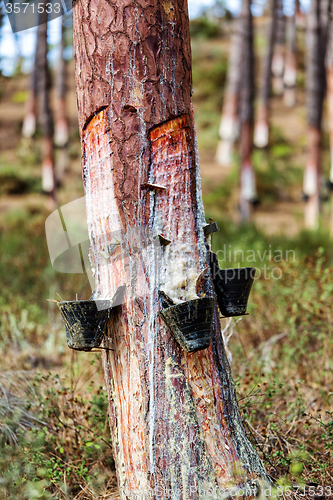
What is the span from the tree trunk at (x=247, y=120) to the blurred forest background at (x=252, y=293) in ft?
0.10

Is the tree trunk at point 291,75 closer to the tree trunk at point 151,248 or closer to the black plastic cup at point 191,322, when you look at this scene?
the tree trunk at point 151,248

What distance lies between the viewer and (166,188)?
5.46 feet

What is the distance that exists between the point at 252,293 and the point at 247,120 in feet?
18.2

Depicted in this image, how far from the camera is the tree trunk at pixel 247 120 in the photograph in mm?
8812

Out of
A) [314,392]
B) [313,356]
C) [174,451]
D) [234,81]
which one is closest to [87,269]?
[174,451]

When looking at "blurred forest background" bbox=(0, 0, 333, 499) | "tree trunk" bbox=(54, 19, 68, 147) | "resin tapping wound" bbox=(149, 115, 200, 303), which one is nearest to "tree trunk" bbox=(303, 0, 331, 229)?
"blurred forest background" bbox=(0, 0, 333, 499)

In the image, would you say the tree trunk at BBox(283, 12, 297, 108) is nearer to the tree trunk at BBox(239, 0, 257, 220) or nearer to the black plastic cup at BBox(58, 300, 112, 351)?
the tree trunk at BBox(239, 0, 257, 220)

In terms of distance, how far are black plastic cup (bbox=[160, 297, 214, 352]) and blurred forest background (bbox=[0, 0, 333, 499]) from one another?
0.49 meters

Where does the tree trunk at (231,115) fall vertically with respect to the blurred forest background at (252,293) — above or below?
above

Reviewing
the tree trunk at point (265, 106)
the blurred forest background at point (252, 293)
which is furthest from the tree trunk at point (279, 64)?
the tree trunk at point (265, 106)

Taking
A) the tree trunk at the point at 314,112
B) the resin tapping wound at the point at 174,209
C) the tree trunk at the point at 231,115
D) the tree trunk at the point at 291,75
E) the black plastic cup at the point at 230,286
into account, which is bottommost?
the black plastic cup at the point at 230,286

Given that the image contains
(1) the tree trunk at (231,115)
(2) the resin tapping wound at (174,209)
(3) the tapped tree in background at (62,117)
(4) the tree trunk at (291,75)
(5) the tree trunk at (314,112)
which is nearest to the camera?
(2) the resin tapping wound at (174,209)

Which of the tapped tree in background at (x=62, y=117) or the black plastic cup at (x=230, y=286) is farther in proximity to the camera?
the tapped tree in background at (x=62, y=117)

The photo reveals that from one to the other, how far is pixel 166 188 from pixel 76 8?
34.6 inches
